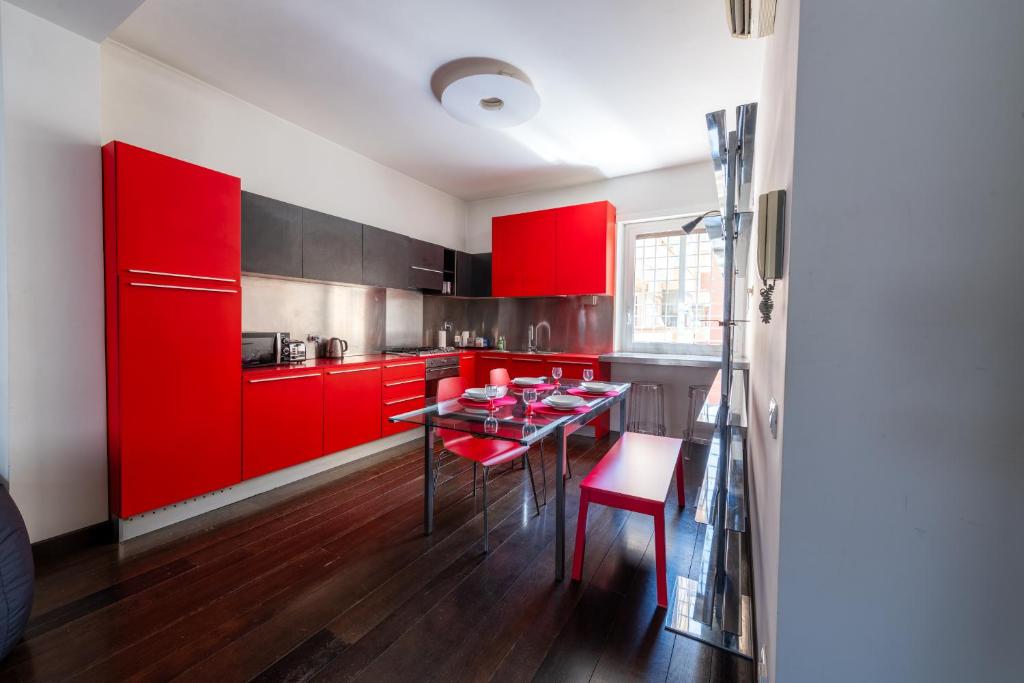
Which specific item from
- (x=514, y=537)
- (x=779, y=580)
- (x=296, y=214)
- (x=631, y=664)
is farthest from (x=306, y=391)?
(x=779, y=580)

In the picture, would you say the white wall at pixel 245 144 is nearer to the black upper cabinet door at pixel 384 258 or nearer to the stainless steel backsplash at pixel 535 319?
the black upper cabinet door at pixel 384 258

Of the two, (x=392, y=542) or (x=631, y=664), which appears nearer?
(x=631, y=664)

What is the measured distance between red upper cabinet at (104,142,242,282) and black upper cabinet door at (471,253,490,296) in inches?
116

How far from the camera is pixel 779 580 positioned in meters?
0.85

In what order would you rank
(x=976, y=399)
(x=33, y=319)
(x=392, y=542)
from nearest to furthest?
(x=976, y=399) < (x=33, y=319) < (x=392, y=542)

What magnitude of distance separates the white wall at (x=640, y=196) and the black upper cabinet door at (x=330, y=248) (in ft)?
7.16

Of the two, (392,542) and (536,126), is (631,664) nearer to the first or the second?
(392,542)

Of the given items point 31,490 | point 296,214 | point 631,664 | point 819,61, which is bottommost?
point 631,664

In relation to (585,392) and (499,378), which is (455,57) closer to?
(499,378)

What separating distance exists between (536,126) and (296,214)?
2.14m

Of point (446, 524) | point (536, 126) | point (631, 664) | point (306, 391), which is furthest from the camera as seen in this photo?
point (536, 126)

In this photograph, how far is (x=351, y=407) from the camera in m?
3.51

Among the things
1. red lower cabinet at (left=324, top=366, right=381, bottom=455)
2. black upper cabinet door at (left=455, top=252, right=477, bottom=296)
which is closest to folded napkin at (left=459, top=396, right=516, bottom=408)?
red lower cabinet at (left=324, top=366, right=381, bottom=455)

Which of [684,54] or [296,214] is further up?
[684,54]
